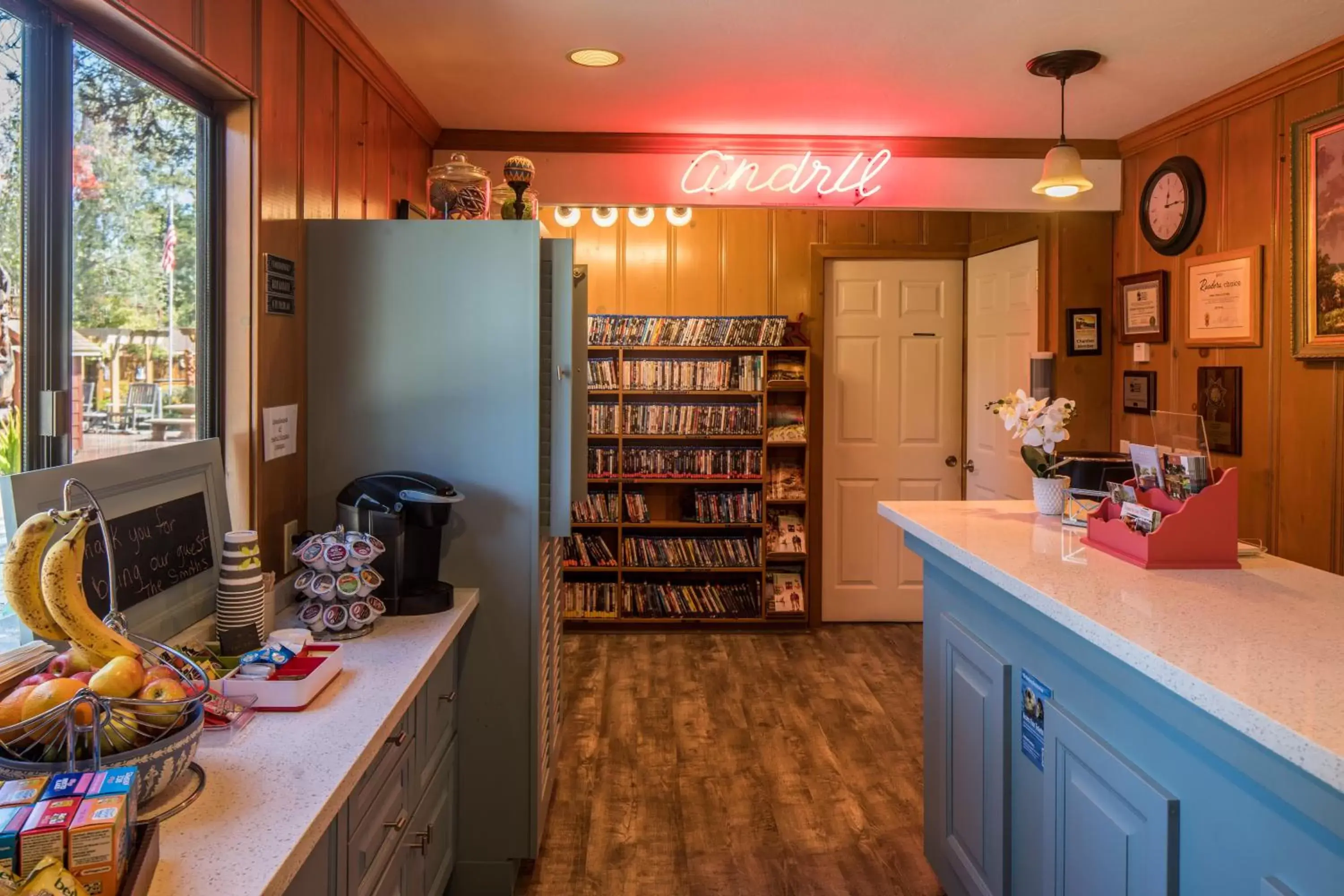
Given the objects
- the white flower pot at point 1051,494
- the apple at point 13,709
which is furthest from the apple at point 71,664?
the white flower pot at point 1051,494

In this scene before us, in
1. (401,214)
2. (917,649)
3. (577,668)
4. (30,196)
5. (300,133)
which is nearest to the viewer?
(30,196)

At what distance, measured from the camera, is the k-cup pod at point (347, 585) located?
6.88 feet

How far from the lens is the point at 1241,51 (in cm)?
304

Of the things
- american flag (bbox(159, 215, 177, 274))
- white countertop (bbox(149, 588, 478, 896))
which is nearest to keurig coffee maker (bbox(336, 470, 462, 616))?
white countertop (bbox(149, 588, 478, 896))

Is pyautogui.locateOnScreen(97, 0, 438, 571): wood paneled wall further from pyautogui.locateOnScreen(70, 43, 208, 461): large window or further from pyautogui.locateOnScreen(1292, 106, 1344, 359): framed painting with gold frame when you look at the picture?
pyautogui.locateOnScreen(1292, 106, 1344, 359): framed painting with gold frame

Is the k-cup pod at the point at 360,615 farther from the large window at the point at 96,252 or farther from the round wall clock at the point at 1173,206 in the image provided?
the round wall clock at the point at 1173,206

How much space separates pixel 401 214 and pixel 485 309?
3.70 feet

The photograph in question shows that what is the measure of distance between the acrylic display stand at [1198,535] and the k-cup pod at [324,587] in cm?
179

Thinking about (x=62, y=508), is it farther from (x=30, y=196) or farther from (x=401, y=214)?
(x=401, y=214)

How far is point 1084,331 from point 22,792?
14.0 feet

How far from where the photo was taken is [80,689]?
1.19 metres

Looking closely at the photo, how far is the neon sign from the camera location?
4.02 meters

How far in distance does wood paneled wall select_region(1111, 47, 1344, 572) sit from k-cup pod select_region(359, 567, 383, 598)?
9.94ft

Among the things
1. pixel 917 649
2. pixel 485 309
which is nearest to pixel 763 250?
pixel 917 649
